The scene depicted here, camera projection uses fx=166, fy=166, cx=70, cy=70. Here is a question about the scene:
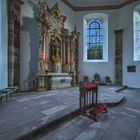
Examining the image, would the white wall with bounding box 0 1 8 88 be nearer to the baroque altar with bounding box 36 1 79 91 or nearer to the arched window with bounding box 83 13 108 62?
the baroque altar with bounding box 36 1 79 91

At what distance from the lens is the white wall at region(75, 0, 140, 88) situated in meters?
10.6

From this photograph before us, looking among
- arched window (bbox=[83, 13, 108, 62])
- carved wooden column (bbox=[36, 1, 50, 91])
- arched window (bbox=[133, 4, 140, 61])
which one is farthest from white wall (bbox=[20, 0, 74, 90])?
arched window (bbox=[133, 4, 140, 61])

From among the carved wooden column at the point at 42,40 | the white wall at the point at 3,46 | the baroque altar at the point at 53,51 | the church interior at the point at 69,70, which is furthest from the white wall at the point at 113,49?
the white wall at the point at 3,46

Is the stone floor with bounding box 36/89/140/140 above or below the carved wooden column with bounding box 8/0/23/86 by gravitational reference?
below

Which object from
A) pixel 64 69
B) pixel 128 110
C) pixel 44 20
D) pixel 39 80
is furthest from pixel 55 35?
pixel 128 110

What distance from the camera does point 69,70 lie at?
9.99 meters

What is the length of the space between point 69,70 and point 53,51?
1.66 metres

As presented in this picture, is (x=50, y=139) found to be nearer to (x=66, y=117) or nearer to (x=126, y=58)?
(x=66, y=117)

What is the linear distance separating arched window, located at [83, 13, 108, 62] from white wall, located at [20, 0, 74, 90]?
4.76 meters

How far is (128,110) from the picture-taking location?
174 inches

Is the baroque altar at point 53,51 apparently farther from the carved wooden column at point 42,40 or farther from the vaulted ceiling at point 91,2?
the vaulted ceiling at point 91,2

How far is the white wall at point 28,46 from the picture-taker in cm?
773

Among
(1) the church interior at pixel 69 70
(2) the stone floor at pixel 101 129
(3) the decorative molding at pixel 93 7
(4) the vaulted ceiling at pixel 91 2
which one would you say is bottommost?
(2) the stone floor at pixel 101 129

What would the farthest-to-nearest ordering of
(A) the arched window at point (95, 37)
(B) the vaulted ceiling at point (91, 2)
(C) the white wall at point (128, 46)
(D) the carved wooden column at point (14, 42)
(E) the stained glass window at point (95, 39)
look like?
(E) the stained glass window at point (95, 39) < (A) the arched window at point (95, 37) < (B) the vaulted ceiling at point (91, 2) < (C) the white wall at point (128, 46) < (D) the carved wooden column at point (14, 42)
